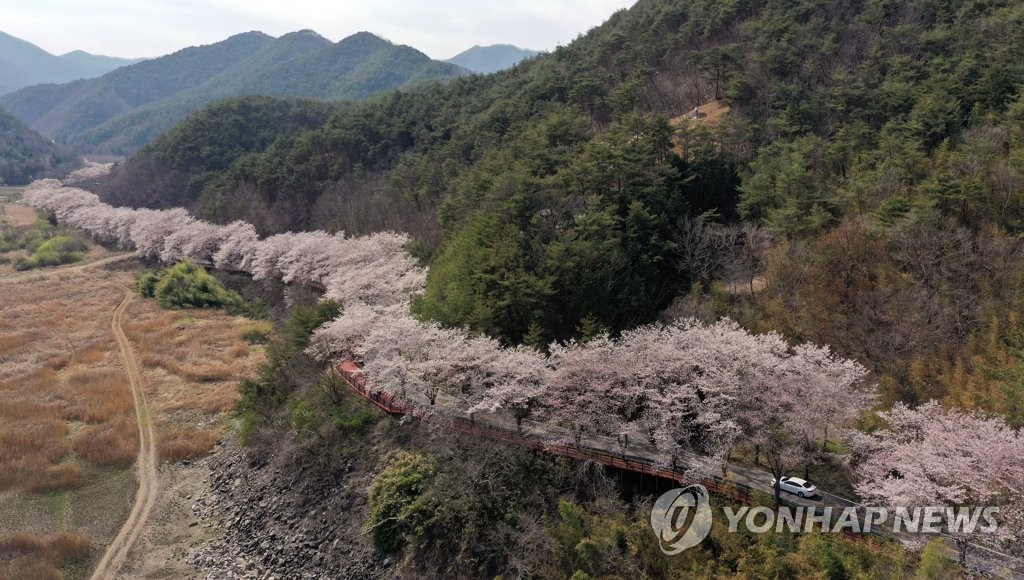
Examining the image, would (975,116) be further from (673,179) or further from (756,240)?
(673,179)

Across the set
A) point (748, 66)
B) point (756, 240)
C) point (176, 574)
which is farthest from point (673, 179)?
point (176, 574)

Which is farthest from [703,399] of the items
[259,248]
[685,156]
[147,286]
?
[147,286]

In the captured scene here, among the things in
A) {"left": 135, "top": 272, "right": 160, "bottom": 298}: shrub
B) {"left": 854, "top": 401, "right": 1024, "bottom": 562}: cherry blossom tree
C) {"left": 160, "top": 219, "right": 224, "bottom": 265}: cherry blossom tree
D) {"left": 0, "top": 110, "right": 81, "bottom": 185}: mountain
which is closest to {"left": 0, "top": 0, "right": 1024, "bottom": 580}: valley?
{"left": 854, "top": 401, "right": 1024, "bottom": 562}: cherry blossom tree

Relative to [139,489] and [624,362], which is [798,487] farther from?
[139,489]

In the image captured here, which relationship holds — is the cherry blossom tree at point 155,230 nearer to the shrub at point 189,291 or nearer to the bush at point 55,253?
the bush at point 55,253

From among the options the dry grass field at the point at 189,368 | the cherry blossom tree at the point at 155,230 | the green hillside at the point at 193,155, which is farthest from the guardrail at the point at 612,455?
the green hillside at the point at 193,155
